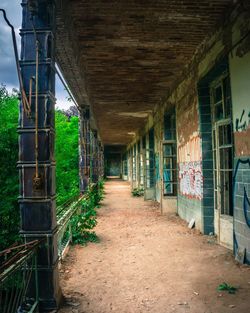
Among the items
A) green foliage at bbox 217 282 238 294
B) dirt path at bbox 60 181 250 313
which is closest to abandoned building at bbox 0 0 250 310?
dirt path at bbox 60 181 250 313

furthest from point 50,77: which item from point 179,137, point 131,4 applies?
point 179,137

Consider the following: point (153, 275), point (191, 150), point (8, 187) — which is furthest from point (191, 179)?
point (8, 187)

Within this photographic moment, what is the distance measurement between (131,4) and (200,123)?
10.6ft

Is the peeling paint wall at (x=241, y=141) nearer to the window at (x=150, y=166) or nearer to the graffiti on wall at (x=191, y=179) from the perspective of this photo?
the graffiti on wall at (x=191, y=179)

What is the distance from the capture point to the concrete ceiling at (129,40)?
5.17m

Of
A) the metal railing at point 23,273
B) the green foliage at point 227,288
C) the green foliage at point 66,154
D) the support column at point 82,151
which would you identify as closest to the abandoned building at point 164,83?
the metal railing at point 23,273

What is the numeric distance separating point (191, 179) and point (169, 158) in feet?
10.6

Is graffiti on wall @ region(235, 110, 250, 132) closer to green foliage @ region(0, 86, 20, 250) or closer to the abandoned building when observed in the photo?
the abandoned building

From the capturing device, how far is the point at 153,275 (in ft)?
15.6

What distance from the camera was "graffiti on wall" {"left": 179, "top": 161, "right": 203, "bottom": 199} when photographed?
7555 millimetres

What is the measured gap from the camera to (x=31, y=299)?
11.1 ft

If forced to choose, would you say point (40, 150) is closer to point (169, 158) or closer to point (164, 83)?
point (164, 83)

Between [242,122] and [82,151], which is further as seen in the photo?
[82,151]

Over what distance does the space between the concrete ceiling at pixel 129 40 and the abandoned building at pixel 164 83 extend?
18 mm
